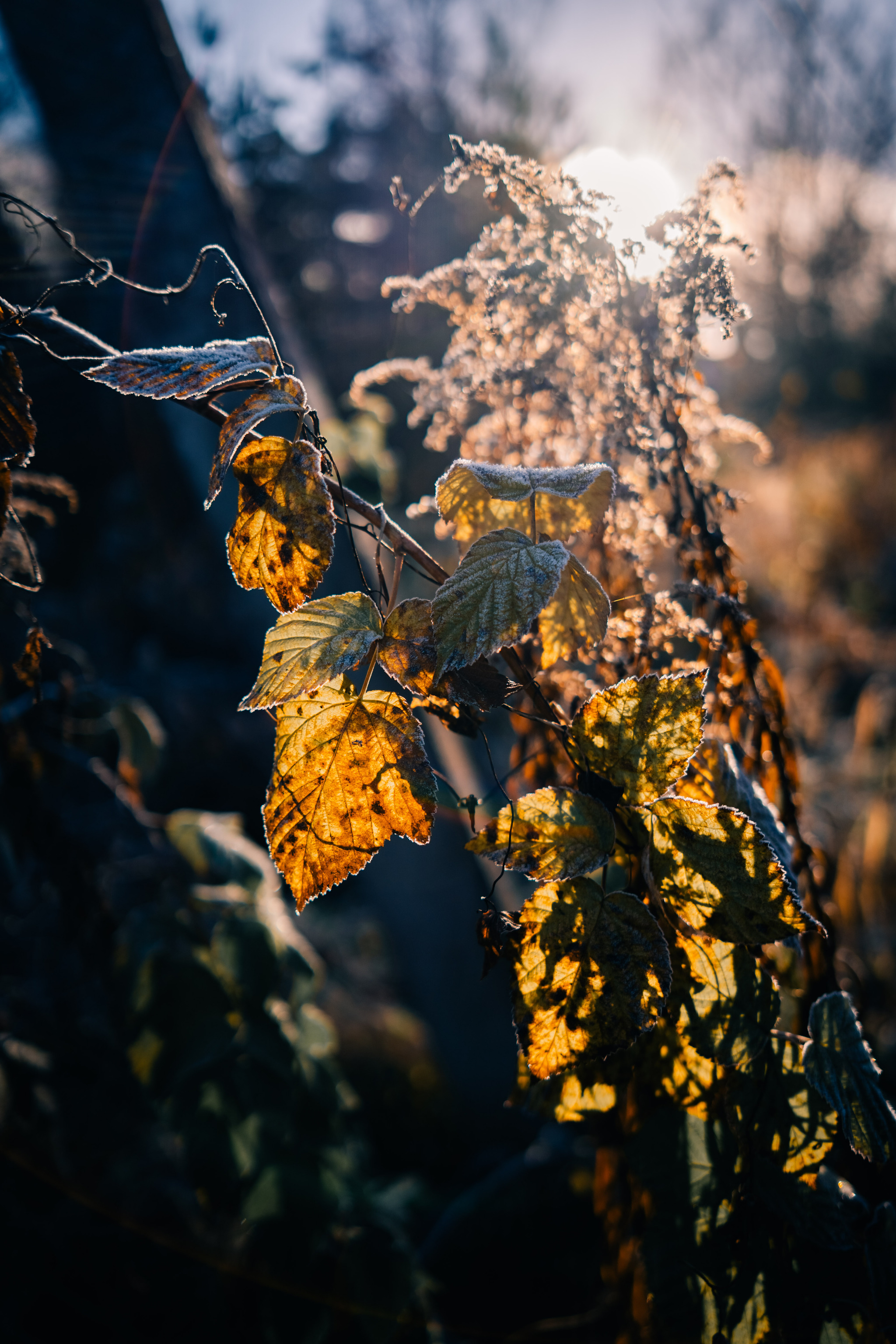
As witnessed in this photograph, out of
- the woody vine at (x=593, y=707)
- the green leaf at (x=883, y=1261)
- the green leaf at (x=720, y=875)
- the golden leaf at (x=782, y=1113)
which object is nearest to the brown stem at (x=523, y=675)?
the woody vine at (x=593, y=707)

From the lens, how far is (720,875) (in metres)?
0.47

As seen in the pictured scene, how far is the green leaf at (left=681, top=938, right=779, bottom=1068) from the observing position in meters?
0.50

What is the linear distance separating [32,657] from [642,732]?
1.78 feet

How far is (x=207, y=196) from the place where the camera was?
123 centimetres

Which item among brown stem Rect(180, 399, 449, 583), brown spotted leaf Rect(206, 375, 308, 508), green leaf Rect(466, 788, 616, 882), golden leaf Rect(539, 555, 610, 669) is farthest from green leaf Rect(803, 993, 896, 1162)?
brown spotted leaf Rect(206, 375, 308, 508)

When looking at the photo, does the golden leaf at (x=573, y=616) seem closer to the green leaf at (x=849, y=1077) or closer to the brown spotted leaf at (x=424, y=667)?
the brown spotted leaf at (x=424, y=667)

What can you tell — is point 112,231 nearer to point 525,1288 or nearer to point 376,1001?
point 525,1288

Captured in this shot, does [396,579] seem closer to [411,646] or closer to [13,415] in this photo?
[411,646]

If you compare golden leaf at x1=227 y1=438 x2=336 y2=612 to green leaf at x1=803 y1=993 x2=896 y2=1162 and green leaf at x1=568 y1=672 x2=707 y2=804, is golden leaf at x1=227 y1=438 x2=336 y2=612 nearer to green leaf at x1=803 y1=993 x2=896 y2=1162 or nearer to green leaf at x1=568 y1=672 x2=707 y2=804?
green leaf at x1=568 y1=672 x2=707 y2=804

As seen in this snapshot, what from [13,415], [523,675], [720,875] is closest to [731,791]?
[720,875]

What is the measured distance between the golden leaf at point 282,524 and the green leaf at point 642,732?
0.22m

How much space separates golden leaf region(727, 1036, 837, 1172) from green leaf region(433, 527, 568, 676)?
0.43 meters

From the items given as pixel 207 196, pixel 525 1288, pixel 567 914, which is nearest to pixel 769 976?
pixel 567 914

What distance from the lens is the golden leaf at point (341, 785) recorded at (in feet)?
1.48
